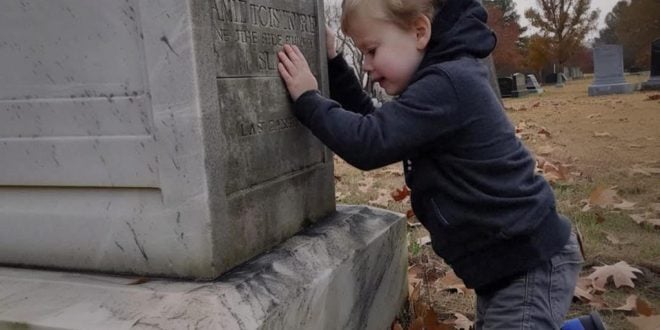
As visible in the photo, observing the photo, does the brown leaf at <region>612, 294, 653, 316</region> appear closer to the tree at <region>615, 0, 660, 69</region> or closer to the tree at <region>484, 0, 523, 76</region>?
the tree at <region>615, 0, 660, 69</region>

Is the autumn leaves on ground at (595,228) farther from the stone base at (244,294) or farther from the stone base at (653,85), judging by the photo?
the stone base at (653,85)

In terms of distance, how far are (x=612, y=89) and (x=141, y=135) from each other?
16.7 meters

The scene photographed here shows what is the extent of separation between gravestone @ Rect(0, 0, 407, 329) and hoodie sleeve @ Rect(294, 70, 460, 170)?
1.02 ft

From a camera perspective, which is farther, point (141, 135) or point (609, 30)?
point (609, 30)

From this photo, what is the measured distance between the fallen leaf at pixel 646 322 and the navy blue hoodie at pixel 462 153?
2.34 ft

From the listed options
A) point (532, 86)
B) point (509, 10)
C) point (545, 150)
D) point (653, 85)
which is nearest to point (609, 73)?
point (653, 85)

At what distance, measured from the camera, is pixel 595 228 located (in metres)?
3.20

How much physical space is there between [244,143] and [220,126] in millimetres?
141

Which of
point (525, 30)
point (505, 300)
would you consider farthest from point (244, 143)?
point (525, 30)

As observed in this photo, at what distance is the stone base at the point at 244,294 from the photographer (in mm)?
1357

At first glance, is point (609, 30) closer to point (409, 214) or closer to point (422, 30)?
point (409, 214)

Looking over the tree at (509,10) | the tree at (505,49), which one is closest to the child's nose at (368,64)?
the tree at (505,49)

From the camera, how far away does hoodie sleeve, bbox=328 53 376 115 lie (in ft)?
7.38

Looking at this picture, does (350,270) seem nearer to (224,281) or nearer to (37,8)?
(224,281)
